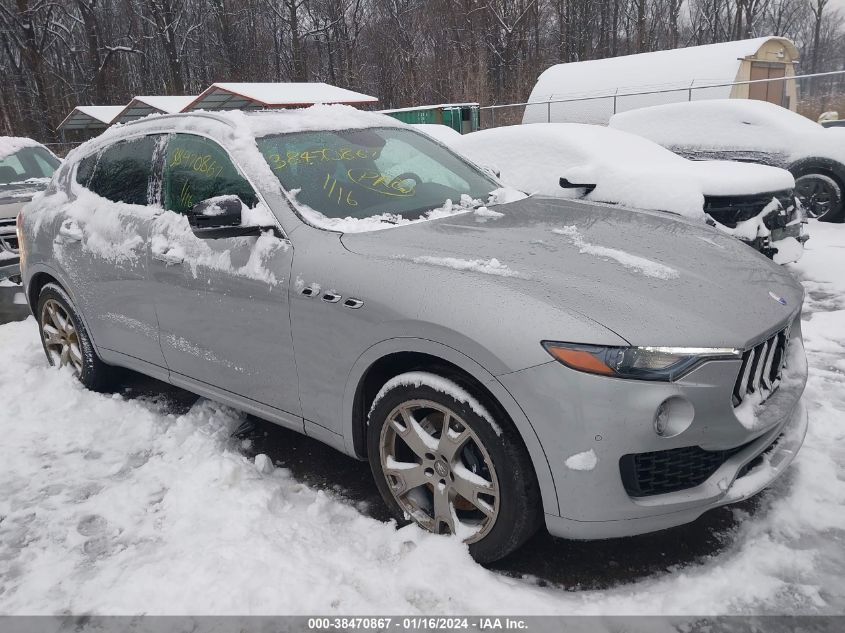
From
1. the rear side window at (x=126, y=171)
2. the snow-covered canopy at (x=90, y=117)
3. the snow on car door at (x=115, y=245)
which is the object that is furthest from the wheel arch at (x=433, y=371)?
the snow-covered canopy at (x=90, y=117)

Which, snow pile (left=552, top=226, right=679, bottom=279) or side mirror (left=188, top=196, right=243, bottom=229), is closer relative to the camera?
snow pile (left=552, top=226, right=679, bottom=279)

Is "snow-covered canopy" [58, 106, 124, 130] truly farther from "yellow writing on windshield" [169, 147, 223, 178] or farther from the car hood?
the car hood

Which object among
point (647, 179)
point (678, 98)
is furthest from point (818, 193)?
point (678, 98)

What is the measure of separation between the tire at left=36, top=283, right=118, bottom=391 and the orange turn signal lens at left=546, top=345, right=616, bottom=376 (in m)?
3.38

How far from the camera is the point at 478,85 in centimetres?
3031

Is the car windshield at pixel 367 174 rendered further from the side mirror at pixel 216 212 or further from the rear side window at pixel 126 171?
the rear side window at pixel 126 171

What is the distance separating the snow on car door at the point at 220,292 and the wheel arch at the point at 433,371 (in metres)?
0.37

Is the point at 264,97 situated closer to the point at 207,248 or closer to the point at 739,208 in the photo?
the point at 739,208

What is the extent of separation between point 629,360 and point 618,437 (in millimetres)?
247

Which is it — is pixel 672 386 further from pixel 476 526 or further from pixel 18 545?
pixel 18 545

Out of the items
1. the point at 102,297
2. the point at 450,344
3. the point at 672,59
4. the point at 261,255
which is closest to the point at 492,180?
the point at 261,255

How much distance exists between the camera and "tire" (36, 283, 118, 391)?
4191mm

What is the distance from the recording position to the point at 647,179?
5.61m

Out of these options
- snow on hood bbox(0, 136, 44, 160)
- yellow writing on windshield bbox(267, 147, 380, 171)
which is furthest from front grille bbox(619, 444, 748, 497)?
snow on hood bbox(0, 136, 44, 160)
